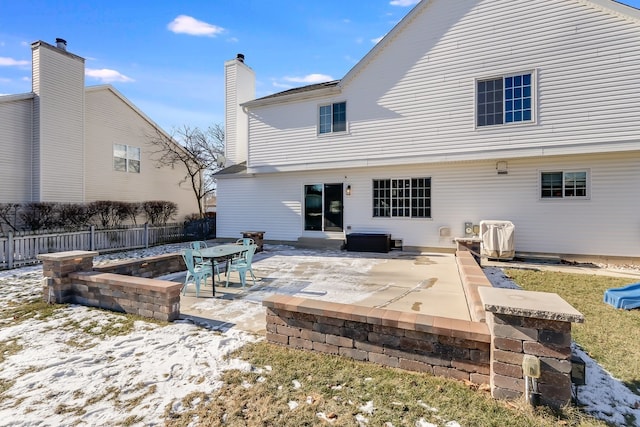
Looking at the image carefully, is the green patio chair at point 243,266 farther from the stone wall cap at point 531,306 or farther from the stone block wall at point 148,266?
the stone wall cap at point 531,306

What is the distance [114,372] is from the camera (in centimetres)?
321

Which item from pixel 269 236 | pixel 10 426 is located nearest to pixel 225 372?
pixel 10 426

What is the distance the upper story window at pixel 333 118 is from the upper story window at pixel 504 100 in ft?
15.0

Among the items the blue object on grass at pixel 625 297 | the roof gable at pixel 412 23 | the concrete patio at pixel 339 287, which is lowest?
the concrete patio at pixel 339 287

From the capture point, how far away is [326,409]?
2574 millimetres

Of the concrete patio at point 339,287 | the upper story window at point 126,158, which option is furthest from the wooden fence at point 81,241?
the concrete patio at point 339,287

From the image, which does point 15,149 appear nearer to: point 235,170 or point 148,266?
point 235,170

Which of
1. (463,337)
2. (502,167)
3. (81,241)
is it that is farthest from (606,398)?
(81,241)

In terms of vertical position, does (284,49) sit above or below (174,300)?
above

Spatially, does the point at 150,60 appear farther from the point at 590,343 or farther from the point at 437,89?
the point at 590,343

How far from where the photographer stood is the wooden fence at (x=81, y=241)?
8.73 metres

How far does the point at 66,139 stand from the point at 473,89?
1571 cm

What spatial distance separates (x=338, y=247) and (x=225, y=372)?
8.81 m

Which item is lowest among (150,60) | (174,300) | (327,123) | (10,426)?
(10,426)
